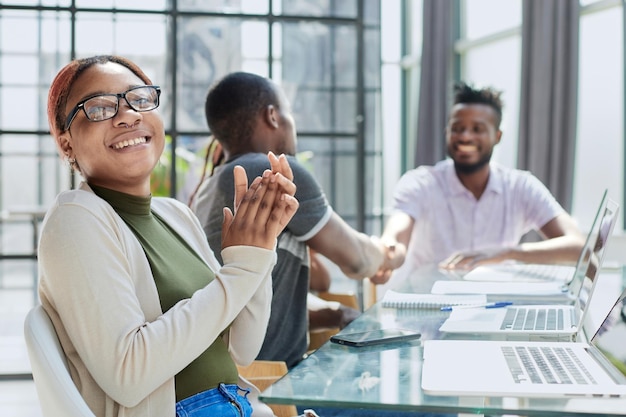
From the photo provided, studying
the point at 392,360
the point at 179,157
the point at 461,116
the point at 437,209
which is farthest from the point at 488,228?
the point at 392,360

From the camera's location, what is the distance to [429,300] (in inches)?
82.6

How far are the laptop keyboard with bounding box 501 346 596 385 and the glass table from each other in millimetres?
91

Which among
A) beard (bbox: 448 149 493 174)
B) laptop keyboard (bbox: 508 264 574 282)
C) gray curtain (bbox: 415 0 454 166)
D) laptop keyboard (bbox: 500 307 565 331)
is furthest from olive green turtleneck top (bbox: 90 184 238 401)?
gray curtain (bbox: 415 0 454 166)

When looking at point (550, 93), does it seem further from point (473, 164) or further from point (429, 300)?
point (429, 300)

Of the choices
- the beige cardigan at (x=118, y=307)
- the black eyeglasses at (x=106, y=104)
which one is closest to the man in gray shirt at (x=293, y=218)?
the black eyeglasses at (x=106, y=104)

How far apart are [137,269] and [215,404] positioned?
26 centimetres

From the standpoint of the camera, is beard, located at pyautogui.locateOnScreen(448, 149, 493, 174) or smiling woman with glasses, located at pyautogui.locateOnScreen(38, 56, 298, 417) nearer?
smiling woman with glasses, located at pyautogui.locateOnScreen(38, 56, 298, 417)

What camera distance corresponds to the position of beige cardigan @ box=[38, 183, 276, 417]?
125 centimetres

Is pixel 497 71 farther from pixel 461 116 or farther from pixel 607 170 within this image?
pixel 461 116

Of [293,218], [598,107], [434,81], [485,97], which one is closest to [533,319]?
[293,218]

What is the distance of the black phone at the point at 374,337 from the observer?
5.02ft

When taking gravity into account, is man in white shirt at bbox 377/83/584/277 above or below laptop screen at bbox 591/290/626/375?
above

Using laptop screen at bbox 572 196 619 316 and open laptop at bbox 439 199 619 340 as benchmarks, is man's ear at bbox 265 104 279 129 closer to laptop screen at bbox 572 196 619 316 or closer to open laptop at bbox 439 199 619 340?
open laptop at bbox 439 199 619 340

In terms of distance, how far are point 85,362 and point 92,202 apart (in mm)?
261
